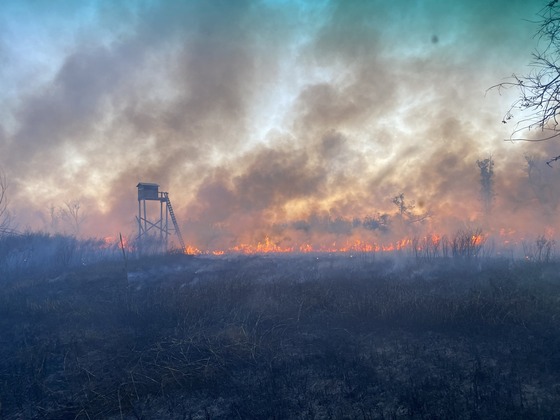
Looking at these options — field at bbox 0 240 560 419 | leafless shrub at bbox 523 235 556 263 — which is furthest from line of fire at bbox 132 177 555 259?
field at bbox 0 240 560 419

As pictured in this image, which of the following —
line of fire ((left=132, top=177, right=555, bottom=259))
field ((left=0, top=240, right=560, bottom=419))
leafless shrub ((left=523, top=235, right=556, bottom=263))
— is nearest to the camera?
field ((left=0, top=240, right=560, bottom=419))

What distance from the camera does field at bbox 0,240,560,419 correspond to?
7.19 metres

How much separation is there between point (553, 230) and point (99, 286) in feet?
140

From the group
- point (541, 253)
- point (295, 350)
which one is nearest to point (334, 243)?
point (541, 253)

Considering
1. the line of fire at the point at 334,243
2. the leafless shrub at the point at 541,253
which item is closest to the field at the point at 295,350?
the leafless shrub at the point at 541,253

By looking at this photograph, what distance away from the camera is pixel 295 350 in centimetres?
1002

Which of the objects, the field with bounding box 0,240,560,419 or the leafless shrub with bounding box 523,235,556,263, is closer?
the field with bounding box 0,240,560,419

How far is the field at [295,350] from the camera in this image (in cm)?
719

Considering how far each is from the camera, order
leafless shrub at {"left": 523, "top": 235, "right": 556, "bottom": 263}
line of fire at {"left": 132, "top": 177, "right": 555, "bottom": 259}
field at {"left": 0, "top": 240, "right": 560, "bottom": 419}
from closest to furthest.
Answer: field at {"left": 0, "top": 240, "right": 560, "bottom": 419} < leafless shrub at {"left": 523, "top": 235, "right": 556, "bottom": 263} < line of fire at {"left": 132, "top": 177, "right": 555, "bottom": 259}

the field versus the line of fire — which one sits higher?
the line of fire

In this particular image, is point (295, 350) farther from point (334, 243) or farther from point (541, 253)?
point (334, 243)

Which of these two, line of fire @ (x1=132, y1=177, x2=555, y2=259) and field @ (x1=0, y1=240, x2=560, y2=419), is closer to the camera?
field @ (x1=0, y1=240, x2=560, y2=419)

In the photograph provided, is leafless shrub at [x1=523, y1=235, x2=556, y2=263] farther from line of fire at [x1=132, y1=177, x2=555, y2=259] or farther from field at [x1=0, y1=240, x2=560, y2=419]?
field at [x1=0, y1=240, x2=560, y2=419]

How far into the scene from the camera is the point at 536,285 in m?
14.0
